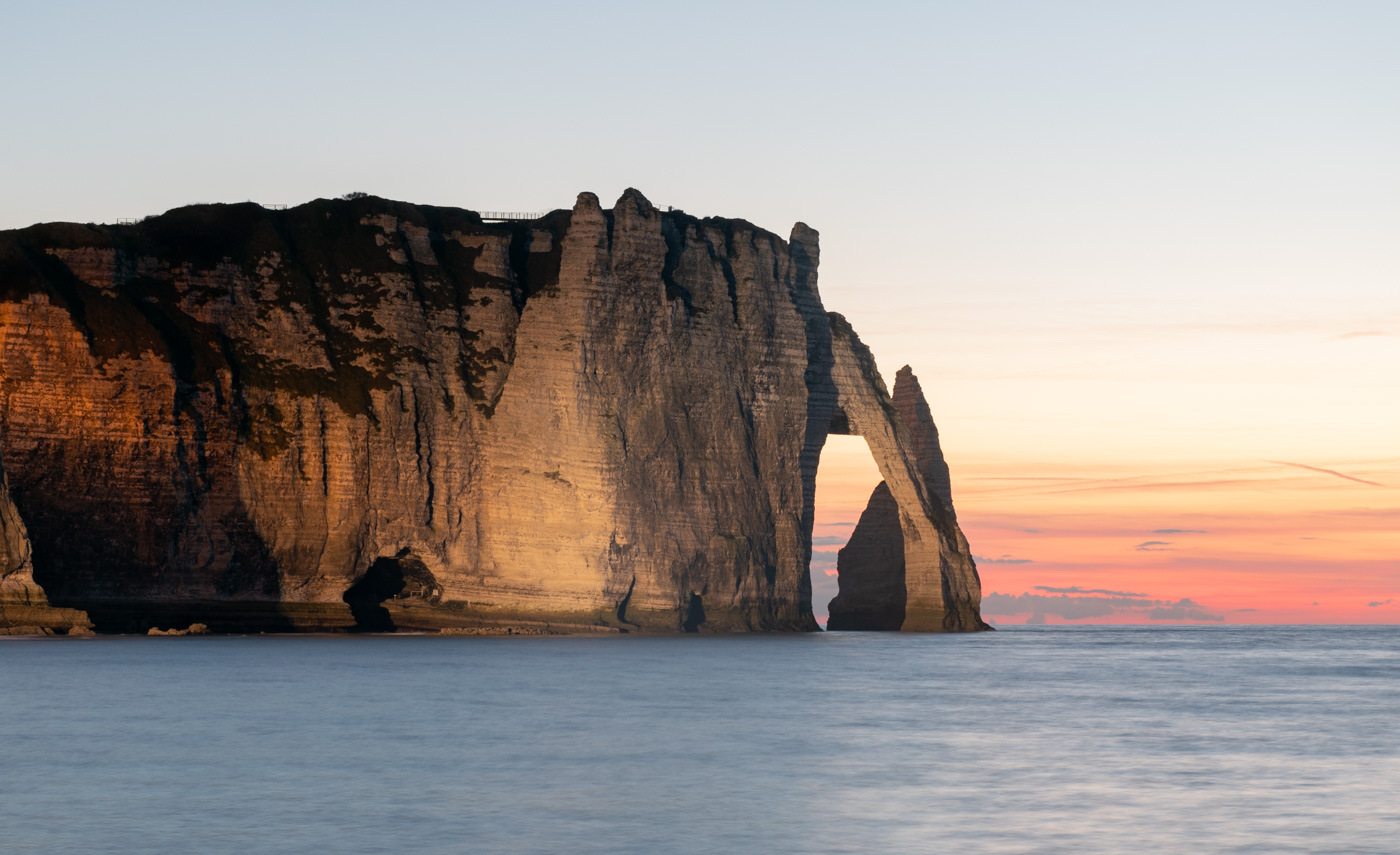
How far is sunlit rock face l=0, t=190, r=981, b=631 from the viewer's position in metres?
83.6

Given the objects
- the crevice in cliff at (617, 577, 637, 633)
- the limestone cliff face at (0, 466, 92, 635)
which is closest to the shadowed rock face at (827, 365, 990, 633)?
the crevice in cliff at (617, 577, 637, 633)

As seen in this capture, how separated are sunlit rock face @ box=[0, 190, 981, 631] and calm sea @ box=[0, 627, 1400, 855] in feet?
67.1

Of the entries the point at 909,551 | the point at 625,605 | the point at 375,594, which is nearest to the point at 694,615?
the point at 625,605

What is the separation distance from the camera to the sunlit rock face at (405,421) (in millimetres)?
83625

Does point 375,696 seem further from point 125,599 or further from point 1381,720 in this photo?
point 125,599

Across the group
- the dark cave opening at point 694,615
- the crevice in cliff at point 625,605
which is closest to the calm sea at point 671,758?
the crevice in cliff at point 625,605

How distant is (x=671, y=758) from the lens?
3334 centimetres

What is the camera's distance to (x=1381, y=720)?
45.2 metres

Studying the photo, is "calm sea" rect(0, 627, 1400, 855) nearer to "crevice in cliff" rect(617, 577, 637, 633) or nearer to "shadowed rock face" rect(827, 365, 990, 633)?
"crevice in cliff" rect(617, 577, 637, 633)

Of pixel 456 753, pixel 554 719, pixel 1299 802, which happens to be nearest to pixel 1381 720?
pixel 1299 802

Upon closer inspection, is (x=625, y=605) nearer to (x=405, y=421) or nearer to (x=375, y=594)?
(x=375, y=594)

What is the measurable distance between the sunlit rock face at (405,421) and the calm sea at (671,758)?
67.1 feet

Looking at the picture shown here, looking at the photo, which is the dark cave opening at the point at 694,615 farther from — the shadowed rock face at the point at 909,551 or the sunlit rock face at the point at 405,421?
the shadowed rock face at the point at 909,551

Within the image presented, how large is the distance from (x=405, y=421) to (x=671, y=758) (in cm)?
6036
